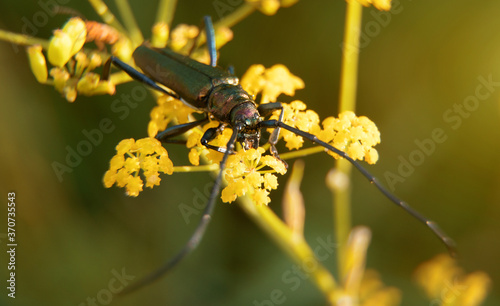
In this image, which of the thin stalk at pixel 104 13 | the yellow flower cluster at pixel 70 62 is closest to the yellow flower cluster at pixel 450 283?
the yellow flower cluster at pixel 70 62

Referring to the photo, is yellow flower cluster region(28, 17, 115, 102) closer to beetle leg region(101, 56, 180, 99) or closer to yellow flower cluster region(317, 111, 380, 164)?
beetle leg region(101, 56, 180, 99)

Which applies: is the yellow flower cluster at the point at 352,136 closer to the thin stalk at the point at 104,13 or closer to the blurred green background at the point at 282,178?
the blurred green background at the point at 282,178

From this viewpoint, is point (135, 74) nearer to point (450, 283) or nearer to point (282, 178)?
point (282, 178)

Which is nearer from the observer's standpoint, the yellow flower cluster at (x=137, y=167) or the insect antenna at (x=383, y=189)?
the insect antenna at (x=383, y=189)

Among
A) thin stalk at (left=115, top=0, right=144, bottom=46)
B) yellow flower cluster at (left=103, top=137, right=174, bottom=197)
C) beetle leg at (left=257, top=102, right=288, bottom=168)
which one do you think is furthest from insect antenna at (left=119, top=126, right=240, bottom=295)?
thin stalk at (left=115, top=0, right=144, bottom=46)

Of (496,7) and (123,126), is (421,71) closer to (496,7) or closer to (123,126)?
(496,7)

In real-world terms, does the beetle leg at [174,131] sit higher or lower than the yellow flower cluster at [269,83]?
lower
